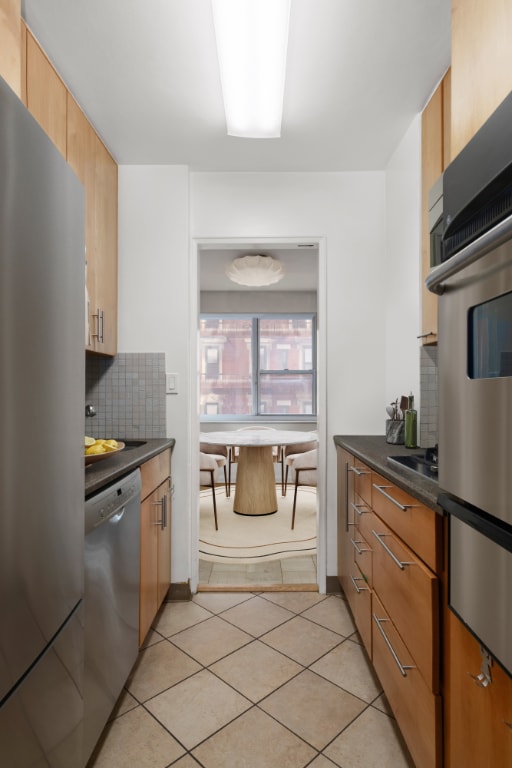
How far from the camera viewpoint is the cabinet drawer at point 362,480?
1.86 m

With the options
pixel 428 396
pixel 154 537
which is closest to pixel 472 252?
pixel 428 396

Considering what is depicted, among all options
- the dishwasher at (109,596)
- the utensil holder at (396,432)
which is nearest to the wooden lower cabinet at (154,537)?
the dishwasher at (109,596)

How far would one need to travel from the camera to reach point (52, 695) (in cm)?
89

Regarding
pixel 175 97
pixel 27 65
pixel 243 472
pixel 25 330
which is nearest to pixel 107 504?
pixel 25 330

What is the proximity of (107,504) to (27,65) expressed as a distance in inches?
61.2

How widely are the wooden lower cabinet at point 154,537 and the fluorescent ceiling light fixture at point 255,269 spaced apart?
231cm

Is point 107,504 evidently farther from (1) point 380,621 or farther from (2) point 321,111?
(2) point 321,111

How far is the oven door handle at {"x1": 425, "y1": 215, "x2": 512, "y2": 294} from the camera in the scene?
29.1 inches

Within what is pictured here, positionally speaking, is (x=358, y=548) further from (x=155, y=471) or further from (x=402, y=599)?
(x=155, y=471)

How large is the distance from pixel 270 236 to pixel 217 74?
0.98 m

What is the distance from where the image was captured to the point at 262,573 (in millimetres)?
2977

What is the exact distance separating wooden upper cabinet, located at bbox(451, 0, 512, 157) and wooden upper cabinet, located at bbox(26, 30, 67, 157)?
1.37m

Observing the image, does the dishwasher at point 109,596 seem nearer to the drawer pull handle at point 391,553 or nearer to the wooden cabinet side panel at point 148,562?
the wooden cabinet side panel at point 148,562

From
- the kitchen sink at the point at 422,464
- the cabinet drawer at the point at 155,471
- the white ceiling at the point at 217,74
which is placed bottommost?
the cabinet drawer at the point at 155,471
